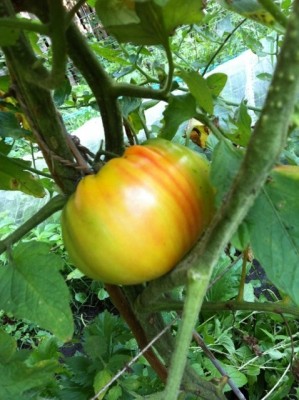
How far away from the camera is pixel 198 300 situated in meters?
0.35

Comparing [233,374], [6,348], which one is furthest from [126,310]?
[233,374]

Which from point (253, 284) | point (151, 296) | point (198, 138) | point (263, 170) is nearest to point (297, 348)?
point (253, 284)

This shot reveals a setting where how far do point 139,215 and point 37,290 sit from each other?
120 mm

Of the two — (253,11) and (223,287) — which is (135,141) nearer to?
(253,11)

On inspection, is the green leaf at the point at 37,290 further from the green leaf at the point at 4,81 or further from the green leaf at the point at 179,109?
the green leaf at the point at 4,81

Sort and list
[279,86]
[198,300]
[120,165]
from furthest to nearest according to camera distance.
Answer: [120,165] < [198,300] < [279,86]

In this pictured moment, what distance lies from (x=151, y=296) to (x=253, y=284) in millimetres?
996

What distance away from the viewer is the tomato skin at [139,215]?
430 millimetres

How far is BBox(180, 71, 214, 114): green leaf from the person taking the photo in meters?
0.48

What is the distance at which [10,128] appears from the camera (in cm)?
69

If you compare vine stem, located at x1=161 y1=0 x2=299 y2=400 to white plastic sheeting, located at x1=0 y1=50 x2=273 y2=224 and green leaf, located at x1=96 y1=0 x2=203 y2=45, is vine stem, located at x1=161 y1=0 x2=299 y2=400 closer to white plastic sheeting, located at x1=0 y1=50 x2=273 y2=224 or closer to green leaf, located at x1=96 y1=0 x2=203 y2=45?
green leaf, located at x1=96 y1=0 x2=203 y2=45

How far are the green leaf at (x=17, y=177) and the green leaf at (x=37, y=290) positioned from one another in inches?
8.0

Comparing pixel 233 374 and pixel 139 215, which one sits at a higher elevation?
pixel 139 215

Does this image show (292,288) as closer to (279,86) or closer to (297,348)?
(279,86)
